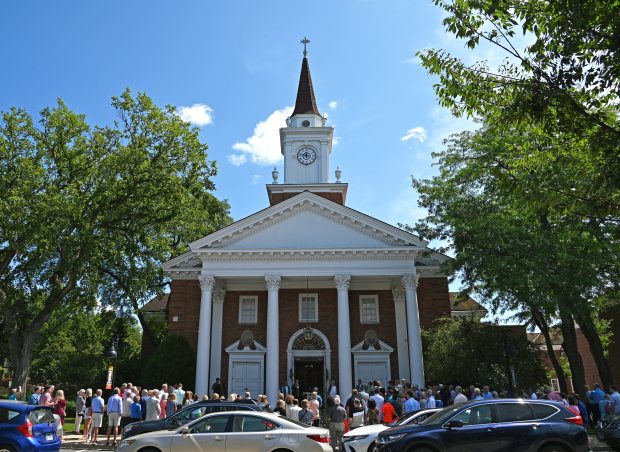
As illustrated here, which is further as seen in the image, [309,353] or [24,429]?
[309,353]

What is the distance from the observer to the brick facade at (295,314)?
29.8 m

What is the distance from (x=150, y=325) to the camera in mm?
38750

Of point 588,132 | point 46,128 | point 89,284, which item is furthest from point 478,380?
point 46,128

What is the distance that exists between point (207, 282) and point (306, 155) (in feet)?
47.3

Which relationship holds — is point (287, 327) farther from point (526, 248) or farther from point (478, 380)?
point (526, 248)

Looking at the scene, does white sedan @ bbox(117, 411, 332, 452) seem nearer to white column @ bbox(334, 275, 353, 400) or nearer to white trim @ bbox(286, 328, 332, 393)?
white column @ bbox(334, 275, 353, 400)

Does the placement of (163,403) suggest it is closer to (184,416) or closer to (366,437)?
(184,416)

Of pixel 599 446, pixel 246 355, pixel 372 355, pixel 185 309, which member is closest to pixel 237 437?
pixel 599 446

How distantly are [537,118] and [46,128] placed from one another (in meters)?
26.1

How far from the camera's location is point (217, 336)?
1185 inches

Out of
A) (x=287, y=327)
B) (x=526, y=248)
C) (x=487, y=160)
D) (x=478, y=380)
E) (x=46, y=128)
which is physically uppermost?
(x=46, y=128)

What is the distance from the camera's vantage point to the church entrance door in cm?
2950

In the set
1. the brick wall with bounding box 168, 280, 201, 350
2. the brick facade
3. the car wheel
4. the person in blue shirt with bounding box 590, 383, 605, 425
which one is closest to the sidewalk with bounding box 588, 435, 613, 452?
the person in blue shirt with bounding box 590, 383, 605, 425

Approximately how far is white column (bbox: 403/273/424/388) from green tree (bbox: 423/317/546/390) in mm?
682
